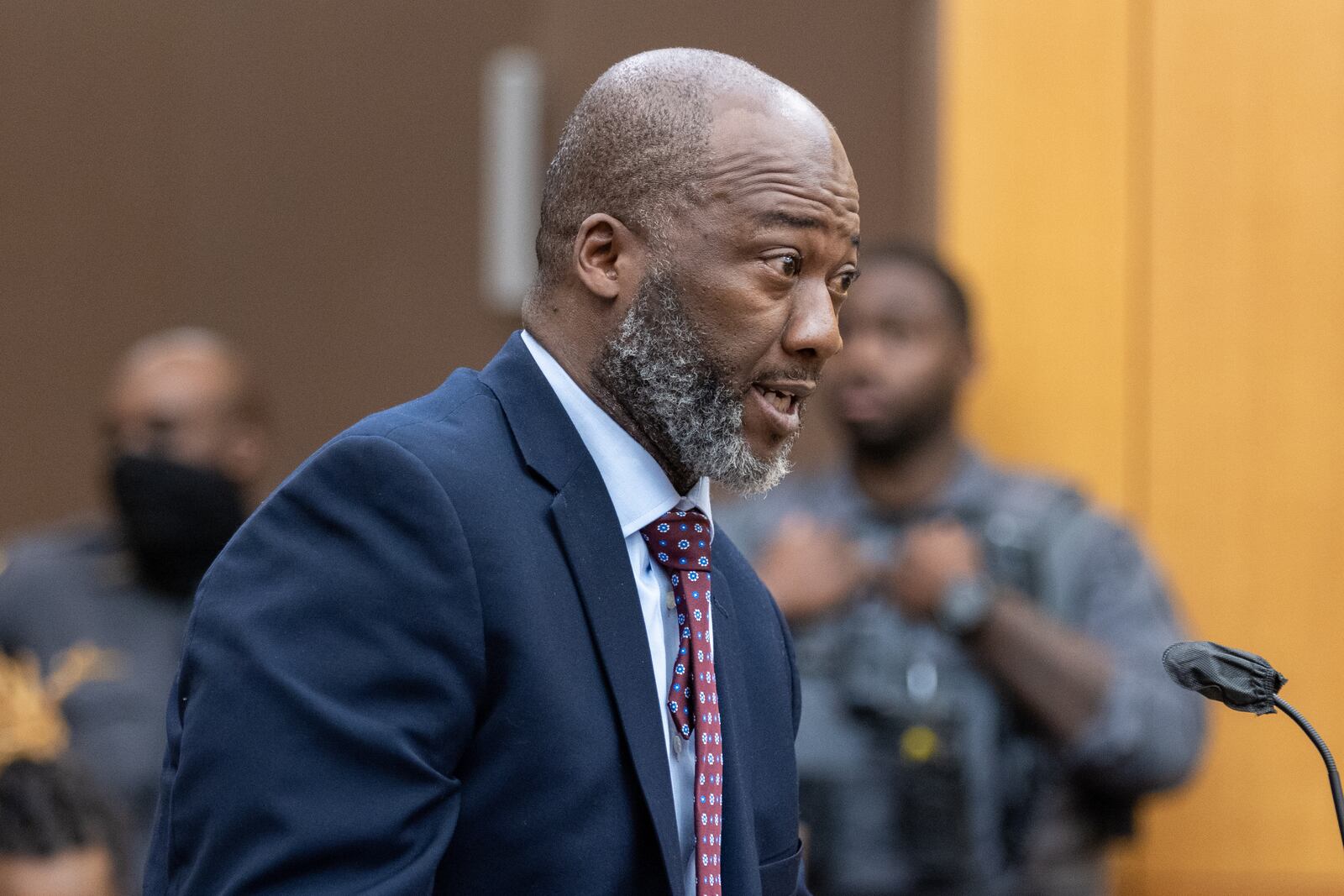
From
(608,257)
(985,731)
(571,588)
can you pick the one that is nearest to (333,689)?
(571,588)

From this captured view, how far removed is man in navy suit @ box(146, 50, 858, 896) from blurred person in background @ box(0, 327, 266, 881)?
6.56 feet

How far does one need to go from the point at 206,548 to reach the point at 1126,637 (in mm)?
2039

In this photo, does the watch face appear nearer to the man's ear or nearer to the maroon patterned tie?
the maroon patterned tie

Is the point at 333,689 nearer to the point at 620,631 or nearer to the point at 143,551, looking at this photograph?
the point at 620,631

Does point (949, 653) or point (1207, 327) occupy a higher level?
point (1207, 327)

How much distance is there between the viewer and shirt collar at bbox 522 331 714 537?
6.14ft

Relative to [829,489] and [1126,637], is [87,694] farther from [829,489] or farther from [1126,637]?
[1126,637]

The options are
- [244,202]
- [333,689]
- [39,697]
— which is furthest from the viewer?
[244,202]

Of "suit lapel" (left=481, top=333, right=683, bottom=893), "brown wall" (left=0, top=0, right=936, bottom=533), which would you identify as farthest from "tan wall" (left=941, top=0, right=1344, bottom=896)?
"suit lapel" (left=481, top=333, right=683, bottom=893)

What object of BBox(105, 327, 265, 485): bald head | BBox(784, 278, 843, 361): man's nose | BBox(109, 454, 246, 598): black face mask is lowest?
BBox(109, 454, 246, 598): black face mask

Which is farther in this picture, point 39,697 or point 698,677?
point 39,697

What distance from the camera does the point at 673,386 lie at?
73.5 inches

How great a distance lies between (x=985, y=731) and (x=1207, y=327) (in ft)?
4.51

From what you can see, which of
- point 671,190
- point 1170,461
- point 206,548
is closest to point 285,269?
point 206,548
